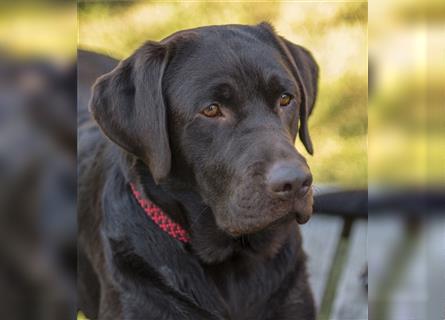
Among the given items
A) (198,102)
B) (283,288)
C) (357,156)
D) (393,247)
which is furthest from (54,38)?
(357,156)

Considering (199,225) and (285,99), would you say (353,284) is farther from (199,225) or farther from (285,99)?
(285,99)

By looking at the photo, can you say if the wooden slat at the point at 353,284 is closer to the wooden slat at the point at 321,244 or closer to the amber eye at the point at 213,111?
the wooden slat at the point at 321,244

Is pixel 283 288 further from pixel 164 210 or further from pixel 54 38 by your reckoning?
pixel 54 38

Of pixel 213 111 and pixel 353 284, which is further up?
pixel 213 111

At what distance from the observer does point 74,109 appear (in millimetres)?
1961

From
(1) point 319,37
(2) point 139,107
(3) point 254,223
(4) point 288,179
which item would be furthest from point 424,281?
(1) point 319,37

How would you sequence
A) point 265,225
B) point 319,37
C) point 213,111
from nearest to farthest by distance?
point 265,225, point 213,111, point 319,37

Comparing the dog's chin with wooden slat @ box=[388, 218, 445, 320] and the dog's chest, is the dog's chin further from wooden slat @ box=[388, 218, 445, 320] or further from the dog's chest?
wooden slat @ box=[388, 218, 445, 320]

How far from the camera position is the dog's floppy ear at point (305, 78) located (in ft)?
9.50

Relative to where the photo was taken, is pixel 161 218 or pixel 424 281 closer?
pixel 424 281

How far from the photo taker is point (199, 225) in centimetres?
283

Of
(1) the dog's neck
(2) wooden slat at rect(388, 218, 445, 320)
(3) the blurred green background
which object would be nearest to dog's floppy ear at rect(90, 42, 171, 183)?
(1) the dog's neck

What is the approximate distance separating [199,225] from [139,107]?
506 mm

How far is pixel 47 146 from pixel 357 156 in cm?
168
